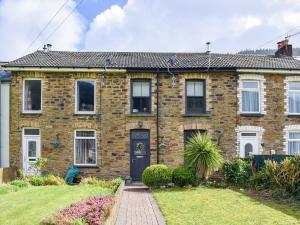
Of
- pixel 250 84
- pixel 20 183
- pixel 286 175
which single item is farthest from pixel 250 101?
pixel 20 183

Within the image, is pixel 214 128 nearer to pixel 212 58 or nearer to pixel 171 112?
pixel 171 112

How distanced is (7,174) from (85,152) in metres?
4.24

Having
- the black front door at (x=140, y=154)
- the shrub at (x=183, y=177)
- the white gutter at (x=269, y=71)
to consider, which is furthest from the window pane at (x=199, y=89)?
the shrub at (x=183, y=177)

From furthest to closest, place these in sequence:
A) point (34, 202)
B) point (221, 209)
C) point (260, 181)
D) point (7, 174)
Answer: point (7, 174)
point (260, 181)
point (34, 202)
point (221, 209)

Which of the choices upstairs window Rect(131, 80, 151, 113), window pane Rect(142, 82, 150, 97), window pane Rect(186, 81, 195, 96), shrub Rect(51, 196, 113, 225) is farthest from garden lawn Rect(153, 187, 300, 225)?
window pane Rect(186, 81, 195, 96)

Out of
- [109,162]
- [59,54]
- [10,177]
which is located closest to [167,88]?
[109,162]

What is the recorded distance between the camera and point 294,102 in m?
25.8

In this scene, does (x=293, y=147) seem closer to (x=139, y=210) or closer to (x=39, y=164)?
(x=39, y=164)

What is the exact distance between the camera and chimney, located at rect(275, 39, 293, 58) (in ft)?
98.7

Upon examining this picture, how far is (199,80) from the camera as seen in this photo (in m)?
25.0

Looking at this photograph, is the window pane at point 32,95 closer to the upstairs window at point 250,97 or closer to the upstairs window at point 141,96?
the upstairs window at point 141,96

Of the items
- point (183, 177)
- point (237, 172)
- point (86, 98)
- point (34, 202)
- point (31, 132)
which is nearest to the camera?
point (34, 202)

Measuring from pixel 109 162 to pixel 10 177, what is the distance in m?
5.22

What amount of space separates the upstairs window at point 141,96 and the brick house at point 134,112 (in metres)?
0.06
